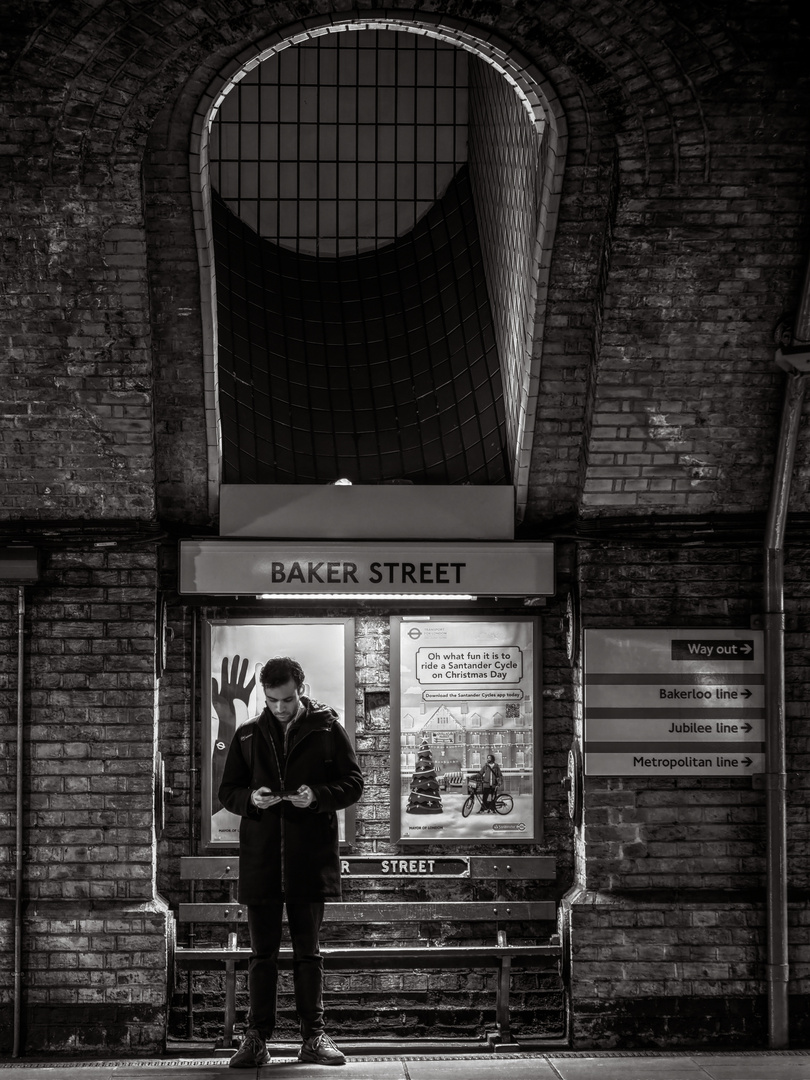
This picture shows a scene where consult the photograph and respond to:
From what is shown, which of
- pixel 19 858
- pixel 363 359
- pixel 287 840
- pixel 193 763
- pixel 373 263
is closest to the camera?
pixel 287 840

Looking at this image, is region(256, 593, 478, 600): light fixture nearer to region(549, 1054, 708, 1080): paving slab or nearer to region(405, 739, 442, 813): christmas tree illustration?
region(405, 739, 442, 813): christmas tree illustration

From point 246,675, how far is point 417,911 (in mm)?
1678

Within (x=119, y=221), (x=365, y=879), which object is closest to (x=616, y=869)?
(x=365, y=879)

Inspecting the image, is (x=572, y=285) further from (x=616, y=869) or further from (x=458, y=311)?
(x=616, y=869)

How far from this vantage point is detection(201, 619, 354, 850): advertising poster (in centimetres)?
652

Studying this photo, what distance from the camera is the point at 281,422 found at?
23.6 feet

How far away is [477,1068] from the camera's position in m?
5.65

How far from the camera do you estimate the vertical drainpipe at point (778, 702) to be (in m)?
6.09

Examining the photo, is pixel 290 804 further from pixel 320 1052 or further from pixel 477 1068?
Answer: pixel 477 1068

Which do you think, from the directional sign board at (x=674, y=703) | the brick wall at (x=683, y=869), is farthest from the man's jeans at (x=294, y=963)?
the directional sign board at (x=674, y=703)

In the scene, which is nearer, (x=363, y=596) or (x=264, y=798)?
(x=264, y=798)

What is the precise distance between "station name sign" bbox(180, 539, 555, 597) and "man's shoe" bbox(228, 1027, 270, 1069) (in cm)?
229

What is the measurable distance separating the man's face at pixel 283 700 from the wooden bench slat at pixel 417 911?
143 cm

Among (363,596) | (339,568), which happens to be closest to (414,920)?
(363,596)
